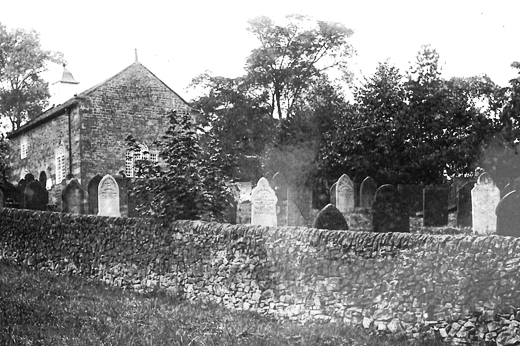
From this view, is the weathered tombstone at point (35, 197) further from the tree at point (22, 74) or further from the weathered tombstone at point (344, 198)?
the weathered tombstone at point (344, 198)

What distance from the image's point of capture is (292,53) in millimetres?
24859

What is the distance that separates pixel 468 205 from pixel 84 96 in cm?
1958

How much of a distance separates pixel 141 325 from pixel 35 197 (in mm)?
11590

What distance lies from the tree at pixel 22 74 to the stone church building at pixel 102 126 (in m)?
1.25

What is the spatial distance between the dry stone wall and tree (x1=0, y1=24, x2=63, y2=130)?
9301mm

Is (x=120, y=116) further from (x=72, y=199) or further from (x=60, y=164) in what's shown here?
(x=72, y=199)

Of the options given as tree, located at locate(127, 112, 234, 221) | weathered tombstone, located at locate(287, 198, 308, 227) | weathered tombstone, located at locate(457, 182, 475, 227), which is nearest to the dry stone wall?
tree, located at locate(127, 112, 234, 221)

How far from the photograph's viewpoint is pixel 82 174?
29828mm

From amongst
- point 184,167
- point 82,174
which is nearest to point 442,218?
point 184,167

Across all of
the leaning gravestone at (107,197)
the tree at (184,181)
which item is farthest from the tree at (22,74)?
the tree at (184,181)

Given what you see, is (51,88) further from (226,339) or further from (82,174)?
(226,339)

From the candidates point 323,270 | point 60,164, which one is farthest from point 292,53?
point 323,270

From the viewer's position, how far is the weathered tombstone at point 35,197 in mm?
18453

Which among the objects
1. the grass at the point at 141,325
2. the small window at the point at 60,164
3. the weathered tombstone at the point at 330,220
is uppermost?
the small window at the point at 60,164
